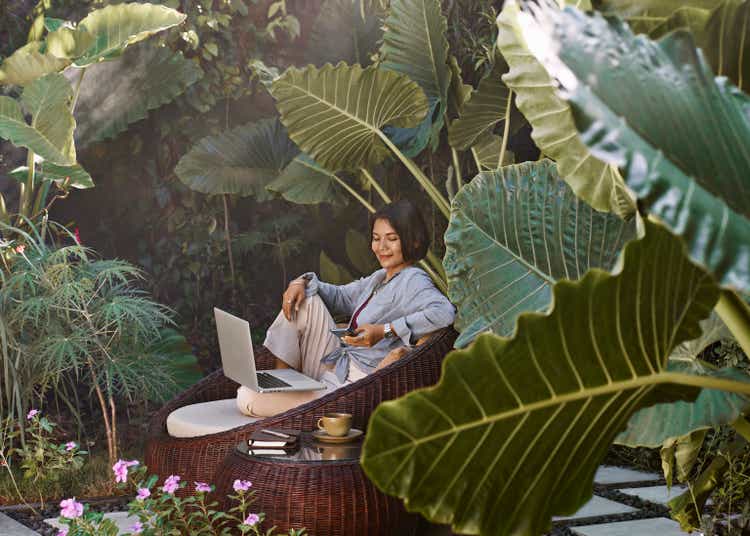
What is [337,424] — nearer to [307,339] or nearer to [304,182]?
[307,339]

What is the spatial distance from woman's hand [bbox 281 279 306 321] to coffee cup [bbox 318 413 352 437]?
2.80ft

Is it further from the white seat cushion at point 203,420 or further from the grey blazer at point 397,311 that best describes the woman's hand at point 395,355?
the white seat cushion at point 203,420

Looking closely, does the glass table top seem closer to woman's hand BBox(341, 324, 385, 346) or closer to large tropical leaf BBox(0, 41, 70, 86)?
woman's hand BBox(341, 324, 385, 346)

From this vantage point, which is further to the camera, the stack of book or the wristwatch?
the wristwatch

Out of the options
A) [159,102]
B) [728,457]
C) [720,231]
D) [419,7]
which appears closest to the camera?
[720,231]

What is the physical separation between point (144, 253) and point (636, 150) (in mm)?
4877

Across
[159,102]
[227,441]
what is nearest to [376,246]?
[227,441]

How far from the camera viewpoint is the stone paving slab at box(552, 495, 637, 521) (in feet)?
11.2

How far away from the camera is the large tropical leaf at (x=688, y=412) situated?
180cm

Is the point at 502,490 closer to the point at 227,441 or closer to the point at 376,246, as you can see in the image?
the point at 227,441

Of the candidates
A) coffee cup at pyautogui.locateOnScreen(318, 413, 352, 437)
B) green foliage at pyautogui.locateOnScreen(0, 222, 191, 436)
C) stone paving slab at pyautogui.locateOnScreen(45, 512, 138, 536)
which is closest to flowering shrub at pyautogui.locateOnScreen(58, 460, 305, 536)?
coffee cup at pyautogui.locateOnScreen(318, 413, 352, 437)

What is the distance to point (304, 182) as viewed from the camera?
4988 millimetres

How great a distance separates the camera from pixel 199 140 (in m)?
5.23

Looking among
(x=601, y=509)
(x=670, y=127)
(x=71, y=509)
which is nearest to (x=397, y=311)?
(x=601, y=509)
